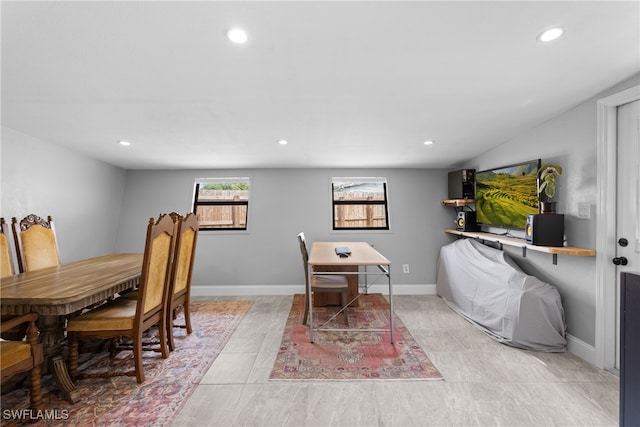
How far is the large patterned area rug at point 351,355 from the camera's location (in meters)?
2.16

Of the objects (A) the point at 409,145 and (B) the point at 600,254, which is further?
(A) the point at 409,145

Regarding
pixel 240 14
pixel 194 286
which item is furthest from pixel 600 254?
pixel 194 286

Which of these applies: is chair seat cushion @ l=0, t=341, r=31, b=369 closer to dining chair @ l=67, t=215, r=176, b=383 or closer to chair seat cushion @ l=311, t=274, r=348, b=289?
dining chair @ l=67, t=215, r=176, b=383

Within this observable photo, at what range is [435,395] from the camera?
1.90 meters

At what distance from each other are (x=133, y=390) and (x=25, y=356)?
0.70 m

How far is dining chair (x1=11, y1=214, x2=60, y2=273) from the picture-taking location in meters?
2.47

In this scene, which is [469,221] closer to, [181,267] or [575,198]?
[575,198]

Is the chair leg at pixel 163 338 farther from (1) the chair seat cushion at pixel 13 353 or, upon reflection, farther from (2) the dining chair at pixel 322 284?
(2) the dining chair at pixel 322 284

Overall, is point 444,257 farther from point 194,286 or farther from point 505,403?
point 194,286

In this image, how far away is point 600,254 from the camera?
2.13m

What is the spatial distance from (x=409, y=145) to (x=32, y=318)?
354 centimetres

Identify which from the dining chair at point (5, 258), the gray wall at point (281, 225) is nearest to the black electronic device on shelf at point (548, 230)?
the gray wall at point (281, 225)

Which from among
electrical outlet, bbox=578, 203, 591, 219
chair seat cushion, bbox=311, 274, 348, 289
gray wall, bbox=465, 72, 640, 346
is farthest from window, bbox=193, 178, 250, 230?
electrical outlet, bbox=578, 203, 591, 219

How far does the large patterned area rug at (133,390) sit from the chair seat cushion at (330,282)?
112 centimetres
